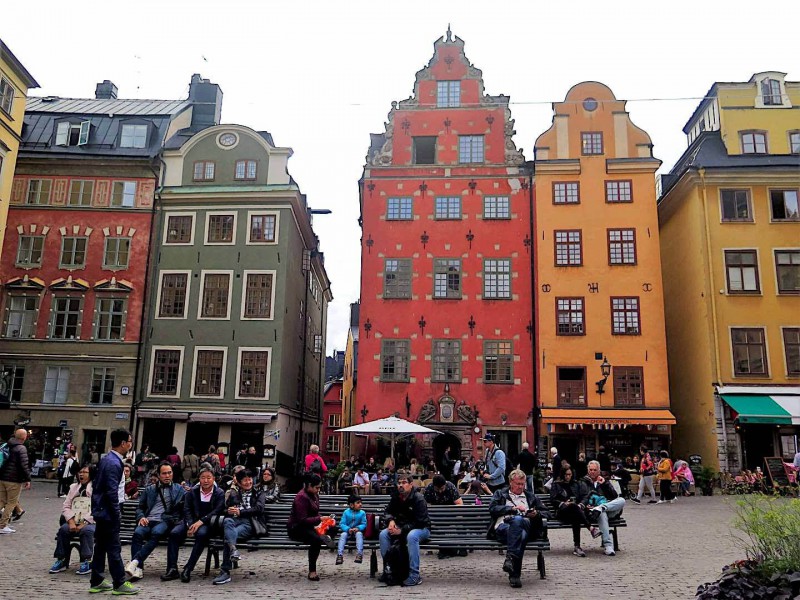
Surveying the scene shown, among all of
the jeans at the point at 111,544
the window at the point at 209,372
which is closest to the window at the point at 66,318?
the window at the point at 209,372

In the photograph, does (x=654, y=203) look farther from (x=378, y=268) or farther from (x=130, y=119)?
(x=130, y=119)

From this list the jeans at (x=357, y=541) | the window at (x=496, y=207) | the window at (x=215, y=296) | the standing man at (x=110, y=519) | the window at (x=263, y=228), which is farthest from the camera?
the window at (x=263, y=228)

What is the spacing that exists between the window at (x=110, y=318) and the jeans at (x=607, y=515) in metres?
23.7

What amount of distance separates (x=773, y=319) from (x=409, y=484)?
22898 mm

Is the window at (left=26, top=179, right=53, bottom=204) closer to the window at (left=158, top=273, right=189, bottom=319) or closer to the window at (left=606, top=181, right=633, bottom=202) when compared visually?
the window at (left=158, top=273, right=189, bottom=319)

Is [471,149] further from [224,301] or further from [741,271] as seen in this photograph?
[224,301]

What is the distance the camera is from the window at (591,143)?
30359mm

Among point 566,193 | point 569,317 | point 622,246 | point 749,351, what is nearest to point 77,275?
point 569,317

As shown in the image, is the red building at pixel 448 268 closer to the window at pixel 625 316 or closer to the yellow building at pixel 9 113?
the window at pixel 625 316

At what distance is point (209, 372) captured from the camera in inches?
1156

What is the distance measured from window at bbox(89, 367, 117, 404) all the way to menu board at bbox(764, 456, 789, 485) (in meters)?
25.8

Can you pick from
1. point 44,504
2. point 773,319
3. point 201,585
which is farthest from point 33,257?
point 773,319

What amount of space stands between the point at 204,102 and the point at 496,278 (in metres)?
19.2

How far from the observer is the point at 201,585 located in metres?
9.83
